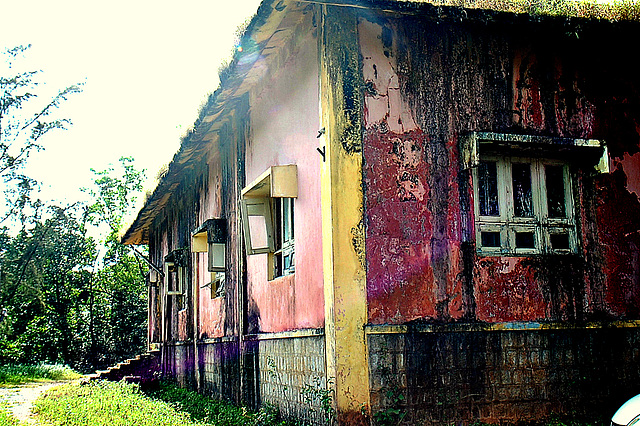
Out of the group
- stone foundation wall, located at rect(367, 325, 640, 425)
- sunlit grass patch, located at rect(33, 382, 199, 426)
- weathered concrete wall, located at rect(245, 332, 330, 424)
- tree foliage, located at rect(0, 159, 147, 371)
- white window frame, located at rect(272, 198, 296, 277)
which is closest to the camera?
stone foundation wall, located at rect(367, 325, 640, 425)

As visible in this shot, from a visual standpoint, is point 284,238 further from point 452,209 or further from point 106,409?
point 106,409

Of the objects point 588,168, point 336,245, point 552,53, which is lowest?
point 336,245

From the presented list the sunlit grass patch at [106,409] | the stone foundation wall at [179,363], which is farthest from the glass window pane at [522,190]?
the stone foundation wall at [179,363]

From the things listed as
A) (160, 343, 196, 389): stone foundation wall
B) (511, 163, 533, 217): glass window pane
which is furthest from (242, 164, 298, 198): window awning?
(160, 343, 196, 389): stone foundation wall

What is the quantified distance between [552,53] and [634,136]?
115 cm

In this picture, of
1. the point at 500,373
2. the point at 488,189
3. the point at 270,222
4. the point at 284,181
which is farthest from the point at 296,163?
the point at 500,373

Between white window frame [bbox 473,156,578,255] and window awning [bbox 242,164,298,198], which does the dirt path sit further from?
white window frame [bbox 473,156,578,255]

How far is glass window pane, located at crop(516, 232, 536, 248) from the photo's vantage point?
21.6ft

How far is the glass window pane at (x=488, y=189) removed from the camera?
654 cm

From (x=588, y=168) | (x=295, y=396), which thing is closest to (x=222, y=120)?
(x=295, y=396)

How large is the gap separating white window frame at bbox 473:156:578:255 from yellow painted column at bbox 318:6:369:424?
47.3 inches

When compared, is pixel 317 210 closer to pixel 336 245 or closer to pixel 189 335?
pixel 336 245

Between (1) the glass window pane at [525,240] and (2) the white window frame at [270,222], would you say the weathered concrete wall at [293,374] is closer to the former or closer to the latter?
(2) the white window frame at [270,222]

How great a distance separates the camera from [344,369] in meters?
5.72
